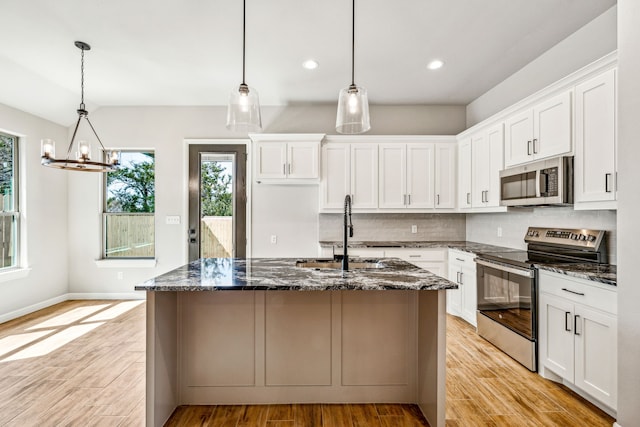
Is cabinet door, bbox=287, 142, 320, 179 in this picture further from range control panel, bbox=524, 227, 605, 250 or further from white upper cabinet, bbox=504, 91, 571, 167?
range control panel, bbox=524, 227, 605, 250

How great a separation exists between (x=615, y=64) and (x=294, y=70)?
9.04 ft

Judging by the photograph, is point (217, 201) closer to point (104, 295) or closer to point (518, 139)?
point (104, 295)

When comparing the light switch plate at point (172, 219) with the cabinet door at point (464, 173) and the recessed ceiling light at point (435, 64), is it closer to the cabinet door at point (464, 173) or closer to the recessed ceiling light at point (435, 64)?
the recessed ceiling light at point (435, 64)

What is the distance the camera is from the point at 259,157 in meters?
4.32

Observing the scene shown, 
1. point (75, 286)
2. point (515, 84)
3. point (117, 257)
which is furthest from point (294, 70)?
point (75, 286)

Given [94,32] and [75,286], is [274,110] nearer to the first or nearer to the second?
[94,32]

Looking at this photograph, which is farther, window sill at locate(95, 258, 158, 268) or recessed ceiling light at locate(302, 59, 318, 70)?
window sill at locate(95, 258, 158, 268)

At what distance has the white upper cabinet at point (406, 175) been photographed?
438 cm

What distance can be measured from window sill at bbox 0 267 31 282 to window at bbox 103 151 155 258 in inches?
36.3

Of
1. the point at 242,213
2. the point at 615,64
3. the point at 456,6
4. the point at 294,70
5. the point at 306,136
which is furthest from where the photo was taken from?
the point at 242,213

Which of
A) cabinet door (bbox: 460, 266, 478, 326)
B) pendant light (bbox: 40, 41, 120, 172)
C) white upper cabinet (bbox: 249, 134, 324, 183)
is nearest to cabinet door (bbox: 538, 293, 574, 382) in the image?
cabinet door (bbox: 460, 266, 478, 326)

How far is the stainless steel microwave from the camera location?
2.53m

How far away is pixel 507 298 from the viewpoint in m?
2.87

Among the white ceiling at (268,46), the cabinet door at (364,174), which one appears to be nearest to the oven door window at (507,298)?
the cabinet door at (364,174)
